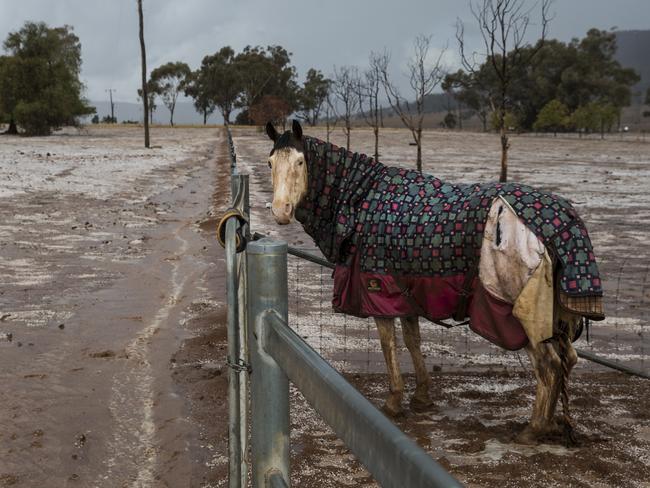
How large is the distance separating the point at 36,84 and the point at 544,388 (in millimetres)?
56970

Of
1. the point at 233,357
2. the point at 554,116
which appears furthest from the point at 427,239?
the point at 554,116

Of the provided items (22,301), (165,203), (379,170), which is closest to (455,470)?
(379,170)

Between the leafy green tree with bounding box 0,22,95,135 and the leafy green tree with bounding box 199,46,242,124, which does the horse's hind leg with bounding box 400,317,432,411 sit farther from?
the leafy green tree with bounding box 199,46,242,124

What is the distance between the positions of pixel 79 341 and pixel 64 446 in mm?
2467

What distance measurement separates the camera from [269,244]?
169 cm

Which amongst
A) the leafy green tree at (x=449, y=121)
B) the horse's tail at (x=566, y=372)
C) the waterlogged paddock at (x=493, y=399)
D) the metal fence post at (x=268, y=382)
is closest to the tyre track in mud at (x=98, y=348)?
the waterlogged paddock at (x=493, y=399)

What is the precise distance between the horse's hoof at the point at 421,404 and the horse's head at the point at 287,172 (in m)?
1.70

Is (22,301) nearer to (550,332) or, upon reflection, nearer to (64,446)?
(64,446)

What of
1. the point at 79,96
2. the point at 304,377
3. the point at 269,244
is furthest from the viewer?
the point at 79,96

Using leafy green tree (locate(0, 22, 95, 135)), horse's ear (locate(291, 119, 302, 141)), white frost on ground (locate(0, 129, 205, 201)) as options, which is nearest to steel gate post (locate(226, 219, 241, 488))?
horse's ear (locate(291, 119, 302, 141))

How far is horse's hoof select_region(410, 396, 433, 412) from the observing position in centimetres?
535

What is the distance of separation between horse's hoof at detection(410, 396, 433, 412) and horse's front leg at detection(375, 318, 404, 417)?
Result: 0.22 metres

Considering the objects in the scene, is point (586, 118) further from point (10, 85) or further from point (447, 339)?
point (447, 339)

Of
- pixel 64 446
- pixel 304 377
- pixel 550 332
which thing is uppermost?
pixel 304 377
